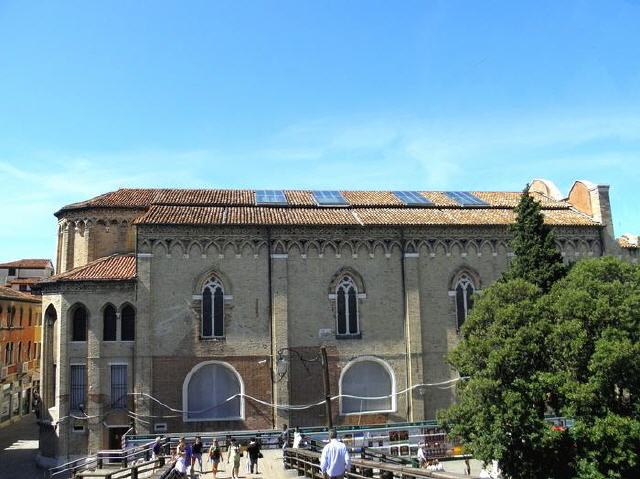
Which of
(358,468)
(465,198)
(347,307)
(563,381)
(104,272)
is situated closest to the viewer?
(358,468)

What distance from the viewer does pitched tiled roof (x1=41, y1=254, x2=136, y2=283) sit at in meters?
30.4

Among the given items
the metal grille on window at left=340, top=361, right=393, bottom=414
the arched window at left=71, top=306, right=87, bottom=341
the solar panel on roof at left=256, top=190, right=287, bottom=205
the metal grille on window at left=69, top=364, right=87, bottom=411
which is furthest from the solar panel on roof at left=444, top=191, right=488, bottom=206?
the metal grille on window at left=69, top=364, right=87, bottom=411

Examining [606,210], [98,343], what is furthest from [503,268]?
[98,343]

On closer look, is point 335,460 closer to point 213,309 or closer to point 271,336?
point 271,336

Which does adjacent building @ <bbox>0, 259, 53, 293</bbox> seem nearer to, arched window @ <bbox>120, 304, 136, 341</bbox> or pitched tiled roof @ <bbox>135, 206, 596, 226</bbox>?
arched window @ <bbox>120, 304, 136, 341</bbox>

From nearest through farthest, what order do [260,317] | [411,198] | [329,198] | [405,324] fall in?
[260,317], [405,324], [329,198], [411,198]

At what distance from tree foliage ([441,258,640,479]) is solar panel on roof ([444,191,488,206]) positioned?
48.1 feet

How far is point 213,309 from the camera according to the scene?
3059 centimetres

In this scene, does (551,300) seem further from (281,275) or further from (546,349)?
(281,275)

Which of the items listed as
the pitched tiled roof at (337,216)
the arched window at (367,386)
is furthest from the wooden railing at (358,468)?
the pitched tiled roof at (337,216)

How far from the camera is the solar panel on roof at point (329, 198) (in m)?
35.1

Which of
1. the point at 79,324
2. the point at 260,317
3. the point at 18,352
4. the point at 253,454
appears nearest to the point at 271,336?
the point at 260,317

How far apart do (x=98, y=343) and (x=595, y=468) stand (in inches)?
870

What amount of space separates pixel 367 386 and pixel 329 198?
11.3 m
